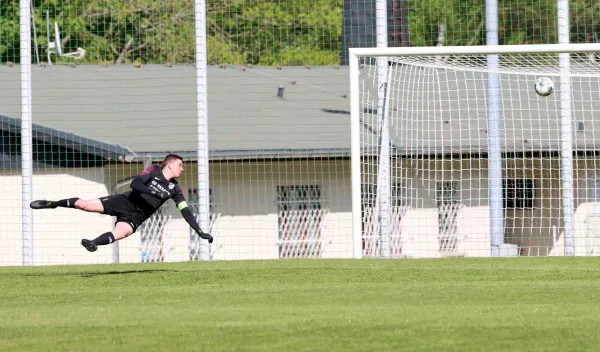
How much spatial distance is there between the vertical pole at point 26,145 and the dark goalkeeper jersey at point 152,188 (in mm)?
3974

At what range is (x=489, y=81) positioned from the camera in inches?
648

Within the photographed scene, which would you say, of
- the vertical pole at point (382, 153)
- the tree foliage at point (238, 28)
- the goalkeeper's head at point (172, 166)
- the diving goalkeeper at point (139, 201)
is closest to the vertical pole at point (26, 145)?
the diving goalkeeper at point (139, 201)

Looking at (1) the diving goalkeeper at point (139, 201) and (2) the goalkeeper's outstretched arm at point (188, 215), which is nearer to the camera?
(2) the goalkeeper's outstretched arm at point (188, 215)

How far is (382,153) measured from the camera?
15.6 metres

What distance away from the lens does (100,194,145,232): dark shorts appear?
12539 mm

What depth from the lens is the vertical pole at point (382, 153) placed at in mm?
15367

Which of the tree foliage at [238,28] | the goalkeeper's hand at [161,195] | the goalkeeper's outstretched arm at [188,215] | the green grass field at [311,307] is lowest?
the green grass field at [311,307]

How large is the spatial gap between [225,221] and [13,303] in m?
12.2

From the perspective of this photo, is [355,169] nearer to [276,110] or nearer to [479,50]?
[479,50]

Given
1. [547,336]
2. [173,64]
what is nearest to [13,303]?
[547,336]

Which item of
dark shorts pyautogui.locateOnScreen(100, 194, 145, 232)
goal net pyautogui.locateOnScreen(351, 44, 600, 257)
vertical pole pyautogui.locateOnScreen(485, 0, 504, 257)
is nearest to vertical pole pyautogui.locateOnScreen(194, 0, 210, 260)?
goal net pyautogui.locateOnScreen(351, 44, 600, 257)

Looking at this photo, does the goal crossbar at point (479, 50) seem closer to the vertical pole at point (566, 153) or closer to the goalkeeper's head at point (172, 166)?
the vertical pole at point (566, 153)

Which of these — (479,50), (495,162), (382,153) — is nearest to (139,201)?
(382,153)

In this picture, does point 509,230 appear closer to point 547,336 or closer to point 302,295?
point 302,295
